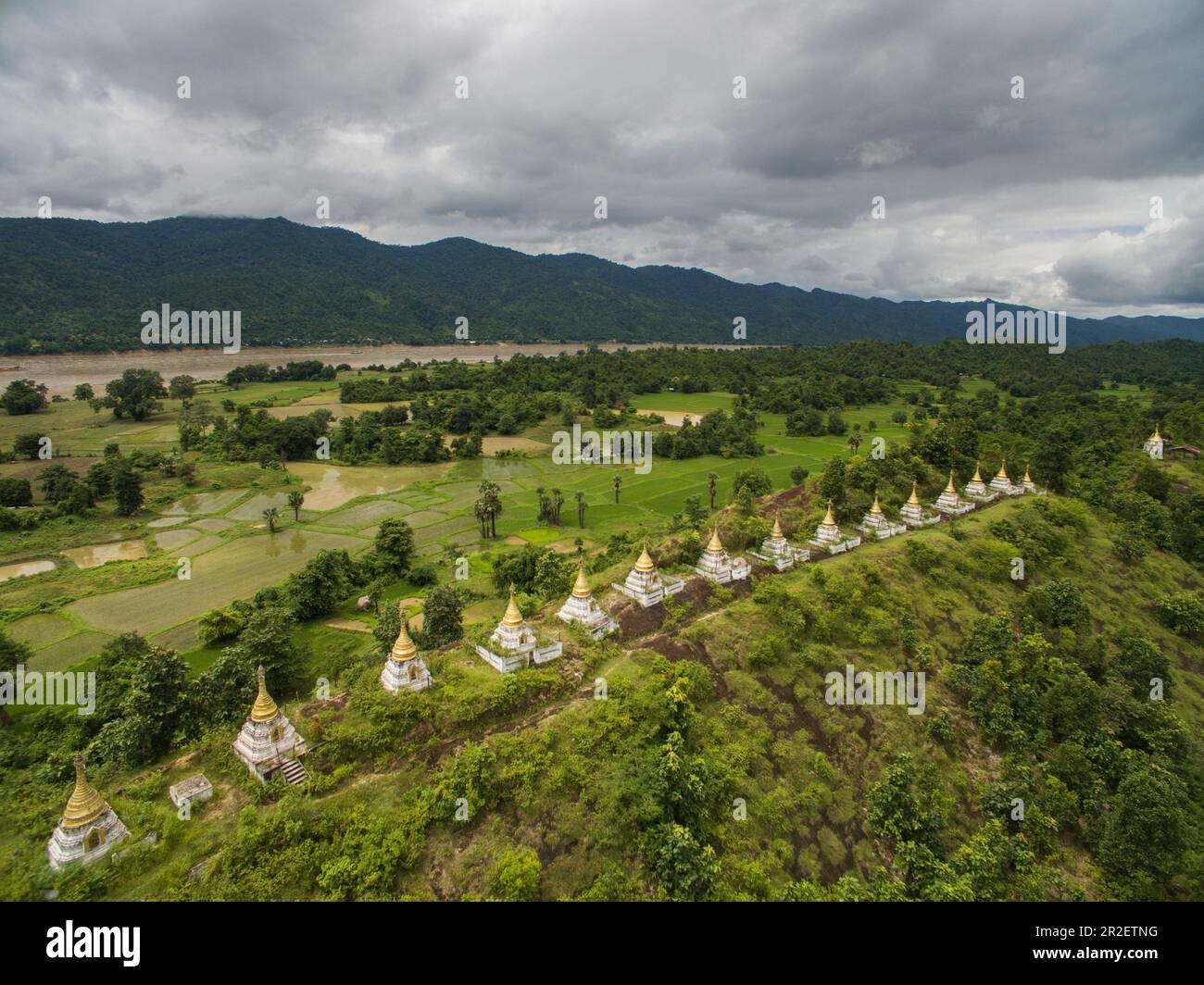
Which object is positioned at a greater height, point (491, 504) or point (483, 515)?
point (491, 504)

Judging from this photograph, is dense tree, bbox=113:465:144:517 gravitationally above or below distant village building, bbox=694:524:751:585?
above

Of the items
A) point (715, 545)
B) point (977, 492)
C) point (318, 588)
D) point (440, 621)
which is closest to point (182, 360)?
point (318, 588)

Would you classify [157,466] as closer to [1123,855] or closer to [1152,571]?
[1123,855]

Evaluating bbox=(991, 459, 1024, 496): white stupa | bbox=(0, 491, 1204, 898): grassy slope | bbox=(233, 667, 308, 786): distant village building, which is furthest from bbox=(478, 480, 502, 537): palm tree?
bbox=(991, 459, 1024, 496): white stupa

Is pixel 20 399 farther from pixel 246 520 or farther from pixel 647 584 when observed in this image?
pixel 647 584

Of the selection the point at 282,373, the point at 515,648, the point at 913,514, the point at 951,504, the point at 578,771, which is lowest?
the point at 578,771

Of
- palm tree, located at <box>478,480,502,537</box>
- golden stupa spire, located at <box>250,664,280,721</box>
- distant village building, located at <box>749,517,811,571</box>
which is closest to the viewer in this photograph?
golden stupa spire, located at <box>250,664,280,721</box>

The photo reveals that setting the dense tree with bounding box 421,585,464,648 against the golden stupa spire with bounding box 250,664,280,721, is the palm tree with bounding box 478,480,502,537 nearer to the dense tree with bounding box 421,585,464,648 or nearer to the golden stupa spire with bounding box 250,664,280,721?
the dense tree with bounding box 421,585,464,648
